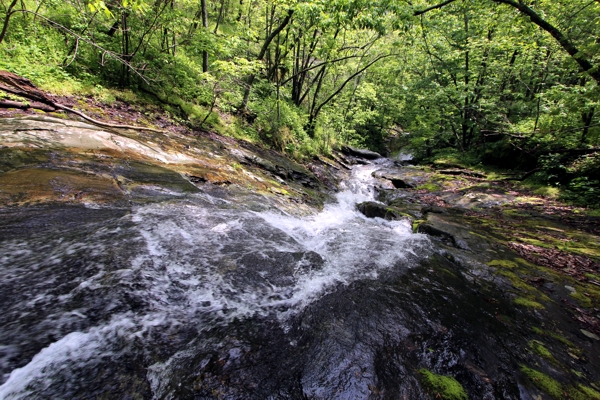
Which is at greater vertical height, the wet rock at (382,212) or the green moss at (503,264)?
the green moss at (503,264)

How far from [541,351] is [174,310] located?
4034 millimetres

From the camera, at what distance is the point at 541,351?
2.98 m

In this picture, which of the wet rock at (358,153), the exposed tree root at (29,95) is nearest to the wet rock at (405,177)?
the wet rock at (358,153)

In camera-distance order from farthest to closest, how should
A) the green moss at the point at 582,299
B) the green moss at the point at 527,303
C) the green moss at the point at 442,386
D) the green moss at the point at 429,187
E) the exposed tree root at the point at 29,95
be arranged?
the green moss at the point at 429,187
the exposed tree root at the point at 29,95
the green moss at the point at 582,299
the green moss at the point at 527,303
the green moss at the point at 442,386

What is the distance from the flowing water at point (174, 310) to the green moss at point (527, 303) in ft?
5.24

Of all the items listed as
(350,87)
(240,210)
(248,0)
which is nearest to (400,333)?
(240,210)

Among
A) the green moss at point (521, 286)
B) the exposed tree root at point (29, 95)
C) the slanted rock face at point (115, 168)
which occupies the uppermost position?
the exposed tree root at point (29, 95)

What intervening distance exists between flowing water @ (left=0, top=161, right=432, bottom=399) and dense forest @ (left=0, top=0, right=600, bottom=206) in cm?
280

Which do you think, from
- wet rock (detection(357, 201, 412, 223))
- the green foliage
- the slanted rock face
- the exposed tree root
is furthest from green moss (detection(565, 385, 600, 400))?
the exposed tree root

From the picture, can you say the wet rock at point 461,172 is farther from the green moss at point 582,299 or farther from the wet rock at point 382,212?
the green moss at point 582,299

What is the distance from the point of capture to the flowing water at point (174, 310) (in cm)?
204

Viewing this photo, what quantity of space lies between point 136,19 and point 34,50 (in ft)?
9.86

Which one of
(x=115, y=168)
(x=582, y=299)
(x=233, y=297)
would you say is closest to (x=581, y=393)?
(x=582, y=299)

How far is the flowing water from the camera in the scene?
6.68 ft
